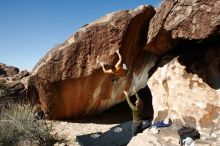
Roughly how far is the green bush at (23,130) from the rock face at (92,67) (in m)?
1.49

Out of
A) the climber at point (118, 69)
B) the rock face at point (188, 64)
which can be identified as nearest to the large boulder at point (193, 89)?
the rock face at point (188, 64)

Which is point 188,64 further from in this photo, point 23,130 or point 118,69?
point 23,130

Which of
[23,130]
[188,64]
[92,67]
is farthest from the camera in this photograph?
[92,67]

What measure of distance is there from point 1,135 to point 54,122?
2.73m

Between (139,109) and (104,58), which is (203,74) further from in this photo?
(104,58)

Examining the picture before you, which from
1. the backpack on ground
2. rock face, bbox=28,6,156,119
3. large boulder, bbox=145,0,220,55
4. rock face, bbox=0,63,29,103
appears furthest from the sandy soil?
large boulder, bbox=145,0,220,55

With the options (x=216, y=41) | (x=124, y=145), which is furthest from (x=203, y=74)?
(x=124, y=145)

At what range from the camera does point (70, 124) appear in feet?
40.0

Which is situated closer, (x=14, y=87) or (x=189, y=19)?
(x=189, y=19)

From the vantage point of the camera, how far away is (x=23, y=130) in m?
10.3

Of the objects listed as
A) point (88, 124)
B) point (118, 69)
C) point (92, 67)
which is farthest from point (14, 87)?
point (118, 69)

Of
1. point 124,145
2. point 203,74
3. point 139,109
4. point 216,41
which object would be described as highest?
point 216,41

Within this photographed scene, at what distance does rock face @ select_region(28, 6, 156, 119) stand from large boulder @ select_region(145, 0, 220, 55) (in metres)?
2.59

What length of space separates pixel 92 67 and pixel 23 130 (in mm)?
2656
